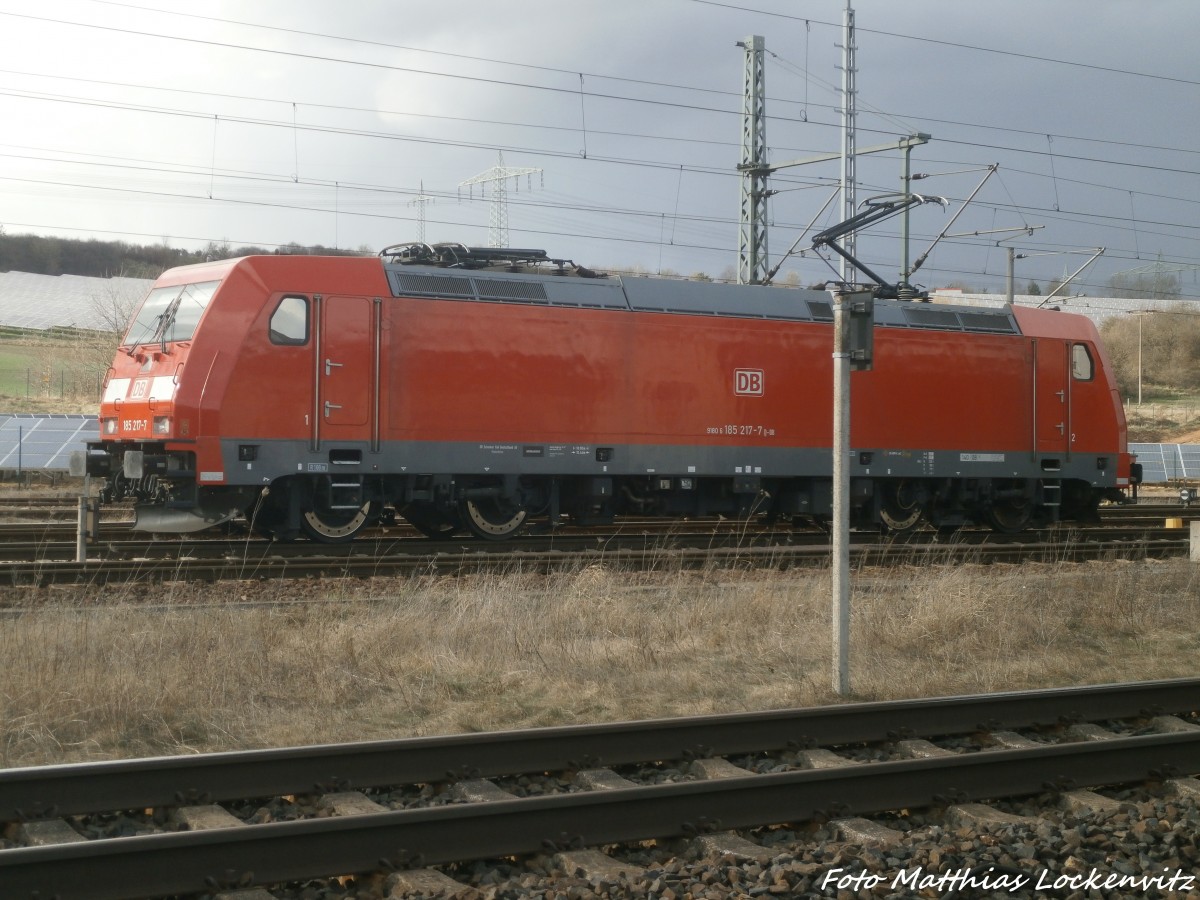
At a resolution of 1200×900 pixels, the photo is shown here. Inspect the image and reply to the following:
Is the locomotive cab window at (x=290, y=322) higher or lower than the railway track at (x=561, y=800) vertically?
higher

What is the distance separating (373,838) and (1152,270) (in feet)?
156

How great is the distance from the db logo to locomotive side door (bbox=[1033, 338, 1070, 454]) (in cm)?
533

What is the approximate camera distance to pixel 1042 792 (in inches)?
239

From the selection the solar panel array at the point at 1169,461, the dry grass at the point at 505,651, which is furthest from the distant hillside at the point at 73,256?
the dry grass at the point at 505,651

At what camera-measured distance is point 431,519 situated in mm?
16594

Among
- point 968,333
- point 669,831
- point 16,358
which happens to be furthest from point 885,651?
point 16,358

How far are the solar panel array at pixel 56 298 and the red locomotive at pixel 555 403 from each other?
43565mm

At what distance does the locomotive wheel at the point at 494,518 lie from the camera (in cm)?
1584

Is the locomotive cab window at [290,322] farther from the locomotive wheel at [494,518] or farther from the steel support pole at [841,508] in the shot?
the steel support pole at [841,508]

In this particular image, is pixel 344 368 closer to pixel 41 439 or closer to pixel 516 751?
pixel 516 751

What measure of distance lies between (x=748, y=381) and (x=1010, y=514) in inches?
233

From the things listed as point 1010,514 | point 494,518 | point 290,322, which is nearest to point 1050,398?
point 1010,514

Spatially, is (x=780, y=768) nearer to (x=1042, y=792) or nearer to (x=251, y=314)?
(x=1042, y=792)

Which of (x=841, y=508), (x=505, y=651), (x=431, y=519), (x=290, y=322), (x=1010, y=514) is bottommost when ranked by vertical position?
(x=505, y=651)
